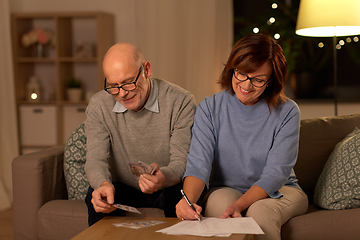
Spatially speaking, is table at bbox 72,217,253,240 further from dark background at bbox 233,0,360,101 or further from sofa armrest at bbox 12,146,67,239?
dark background at bbox 233,0,360,101

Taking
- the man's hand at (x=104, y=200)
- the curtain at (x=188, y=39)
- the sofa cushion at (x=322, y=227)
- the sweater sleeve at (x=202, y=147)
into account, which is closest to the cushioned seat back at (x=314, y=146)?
the sofa cushion at (x=322, y=227)

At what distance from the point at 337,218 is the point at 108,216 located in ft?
3.15

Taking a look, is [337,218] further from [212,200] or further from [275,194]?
[212,200]

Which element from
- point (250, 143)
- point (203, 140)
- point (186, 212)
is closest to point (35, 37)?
point (203, 140)

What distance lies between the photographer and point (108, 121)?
5.61 feet

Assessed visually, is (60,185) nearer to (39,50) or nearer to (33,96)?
(33,96)

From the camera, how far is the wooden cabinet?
3.70 m

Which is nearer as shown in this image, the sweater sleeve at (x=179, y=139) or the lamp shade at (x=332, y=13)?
the sweater sleeve at (x=179, y=139)

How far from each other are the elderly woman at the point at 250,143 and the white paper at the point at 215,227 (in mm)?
89

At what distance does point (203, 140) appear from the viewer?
159 cm

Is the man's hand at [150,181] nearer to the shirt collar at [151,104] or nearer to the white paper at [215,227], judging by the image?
the white paper at [215,227]

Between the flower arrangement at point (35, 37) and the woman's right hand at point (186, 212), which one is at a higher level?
the flower arrangement at point (35, 37)

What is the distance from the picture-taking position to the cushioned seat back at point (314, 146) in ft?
6.48

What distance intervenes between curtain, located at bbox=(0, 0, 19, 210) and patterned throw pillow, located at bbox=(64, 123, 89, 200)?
69.1 inches
